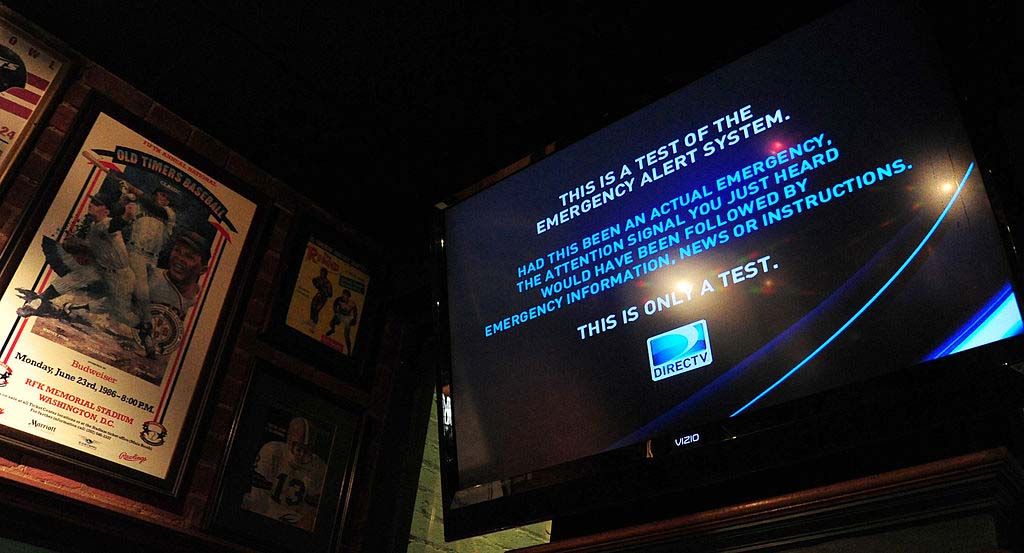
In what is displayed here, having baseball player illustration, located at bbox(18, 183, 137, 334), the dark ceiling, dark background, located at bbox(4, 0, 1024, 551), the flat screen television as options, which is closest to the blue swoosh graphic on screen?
the flat screen television

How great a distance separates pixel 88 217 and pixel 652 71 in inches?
72.7

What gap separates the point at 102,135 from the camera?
247cm

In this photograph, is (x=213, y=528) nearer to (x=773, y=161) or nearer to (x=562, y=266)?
(x=562, y=266)

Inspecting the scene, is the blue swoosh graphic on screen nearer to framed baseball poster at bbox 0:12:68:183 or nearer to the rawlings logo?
the rawlings logo

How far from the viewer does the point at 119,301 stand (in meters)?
2.35

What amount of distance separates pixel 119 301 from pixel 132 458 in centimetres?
48

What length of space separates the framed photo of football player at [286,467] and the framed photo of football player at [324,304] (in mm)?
139

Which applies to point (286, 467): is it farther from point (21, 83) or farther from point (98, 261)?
point (21, 83)

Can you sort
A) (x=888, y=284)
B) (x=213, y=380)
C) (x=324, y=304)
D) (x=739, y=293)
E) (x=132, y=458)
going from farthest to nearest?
1. (x=324, y=304)
2. (x=213, y=380)
3. (x=132, y=458)
4. (x=739, y=293)
5. (x=888, y=284)

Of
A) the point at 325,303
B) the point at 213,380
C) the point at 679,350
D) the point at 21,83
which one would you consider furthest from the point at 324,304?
the point at 679,350

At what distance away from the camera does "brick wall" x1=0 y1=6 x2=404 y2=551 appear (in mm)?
2057

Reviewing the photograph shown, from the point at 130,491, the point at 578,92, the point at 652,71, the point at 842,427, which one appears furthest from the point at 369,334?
the point at 842,427

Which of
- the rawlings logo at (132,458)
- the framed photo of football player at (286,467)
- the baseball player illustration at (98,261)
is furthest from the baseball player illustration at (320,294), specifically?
the rawlings logo at (132,458)

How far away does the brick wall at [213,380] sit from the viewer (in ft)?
6.75
